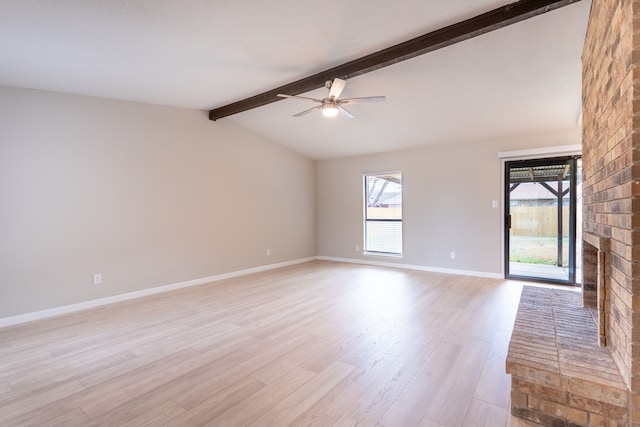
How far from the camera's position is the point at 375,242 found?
6613 mm

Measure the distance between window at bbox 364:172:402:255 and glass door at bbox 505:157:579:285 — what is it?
6.33 feet

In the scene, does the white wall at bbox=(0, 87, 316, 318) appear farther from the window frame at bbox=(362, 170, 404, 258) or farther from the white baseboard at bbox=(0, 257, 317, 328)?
the window frame at bbox=(362, 170, 404, 258)

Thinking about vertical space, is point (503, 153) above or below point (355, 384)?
above

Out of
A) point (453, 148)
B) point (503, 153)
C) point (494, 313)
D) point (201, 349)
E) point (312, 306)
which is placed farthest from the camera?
point (453, 148)

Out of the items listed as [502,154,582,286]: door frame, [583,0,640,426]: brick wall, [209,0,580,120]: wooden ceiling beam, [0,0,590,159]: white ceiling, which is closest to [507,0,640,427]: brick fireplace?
[583,0,640,426]: brick wall

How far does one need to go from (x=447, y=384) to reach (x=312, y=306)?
76.2 inches

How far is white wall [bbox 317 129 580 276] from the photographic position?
5008 mm

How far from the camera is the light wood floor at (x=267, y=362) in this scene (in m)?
1.82

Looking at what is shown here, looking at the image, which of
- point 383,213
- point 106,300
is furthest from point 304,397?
point 383,213

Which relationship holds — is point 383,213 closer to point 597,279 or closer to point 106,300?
point 597,279

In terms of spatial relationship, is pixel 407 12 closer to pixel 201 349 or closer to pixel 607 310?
pixel 607 310

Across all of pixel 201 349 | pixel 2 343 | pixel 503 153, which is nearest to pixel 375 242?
pixel 503 153

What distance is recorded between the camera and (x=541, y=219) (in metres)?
4.70

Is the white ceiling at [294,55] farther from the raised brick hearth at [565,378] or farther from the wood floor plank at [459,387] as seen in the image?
the wood floor plank at [459,387]
